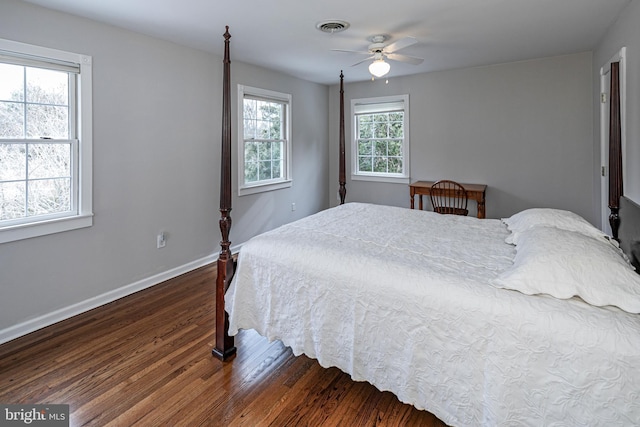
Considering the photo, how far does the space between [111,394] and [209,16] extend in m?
2.72

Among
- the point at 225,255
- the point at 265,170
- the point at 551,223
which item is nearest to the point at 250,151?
the point at 265,170

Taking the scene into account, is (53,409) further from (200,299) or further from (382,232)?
(382,232)

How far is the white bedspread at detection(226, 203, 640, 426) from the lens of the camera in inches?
49.8

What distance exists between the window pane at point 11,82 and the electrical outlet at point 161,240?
1.56 m

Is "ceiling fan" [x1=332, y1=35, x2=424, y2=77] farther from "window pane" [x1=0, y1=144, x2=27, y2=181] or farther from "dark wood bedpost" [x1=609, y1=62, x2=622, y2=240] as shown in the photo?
"window pane" [x1=0, y1=144, x2=27, y2=181]

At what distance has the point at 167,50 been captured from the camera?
3.51m

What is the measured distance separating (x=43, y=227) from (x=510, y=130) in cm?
502

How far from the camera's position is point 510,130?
456 cm

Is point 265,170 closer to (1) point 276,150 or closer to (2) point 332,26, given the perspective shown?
(1) point 276,150

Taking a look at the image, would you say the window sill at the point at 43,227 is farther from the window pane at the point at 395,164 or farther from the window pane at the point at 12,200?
the window pane at the point at 395,164

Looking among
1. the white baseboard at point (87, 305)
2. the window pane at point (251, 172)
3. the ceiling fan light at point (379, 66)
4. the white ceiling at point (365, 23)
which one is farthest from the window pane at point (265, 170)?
the ceiling fan light at point (379, 66)

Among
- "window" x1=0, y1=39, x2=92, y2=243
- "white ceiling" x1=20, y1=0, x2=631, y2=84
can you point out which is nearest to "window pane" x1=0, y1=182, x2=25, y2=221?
"window" x1=0, y1=39, x2=92, y2=243

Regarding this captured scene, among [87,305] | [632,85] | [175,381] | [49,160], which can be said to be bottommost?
[175,381]

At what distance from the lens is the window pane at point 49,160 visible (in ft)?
8.81
